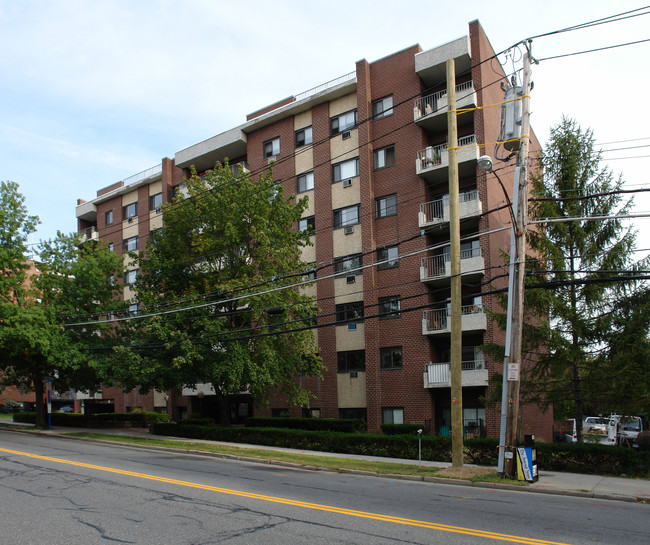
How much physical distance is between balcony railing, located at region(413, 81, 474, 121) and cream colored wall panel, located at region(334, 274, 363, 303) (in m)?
8.82

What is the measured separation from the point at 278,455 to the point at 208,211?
1134 cm

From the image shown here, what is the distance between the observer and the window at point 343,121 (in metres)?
30.6

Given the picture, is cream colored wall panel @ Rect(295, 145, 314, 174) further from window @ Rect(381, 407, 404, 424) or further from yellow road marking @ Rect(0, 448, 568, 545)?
yellow road marking @ Rect(0, 448, 568, 545)

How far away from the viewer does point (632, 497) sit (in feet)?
41.1

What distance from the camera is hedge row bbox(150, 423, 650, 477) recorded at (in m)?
16.1

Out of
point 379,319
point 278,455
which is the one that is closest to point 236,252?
point 379,319

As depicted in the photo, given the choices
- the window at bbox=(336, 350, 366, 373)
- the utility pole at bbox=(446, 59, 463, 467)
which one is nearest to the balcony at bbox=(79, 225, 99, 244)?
the window at bbox=(336, 350, 366, 373)

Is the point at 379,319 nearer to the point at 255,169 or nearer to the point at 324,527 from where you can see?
the point at 255,169

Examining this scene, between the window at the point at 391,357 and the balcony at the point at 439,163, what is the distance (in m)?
8.76

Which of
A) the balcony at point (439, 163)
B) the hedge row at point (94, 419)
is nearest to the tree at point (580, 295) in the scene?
the balcony at point (439, 163)

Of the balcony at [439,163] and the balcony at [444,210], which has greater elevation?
the balcony at [439,163]

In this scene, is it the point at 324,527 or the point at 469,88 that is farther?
the point at 469,88

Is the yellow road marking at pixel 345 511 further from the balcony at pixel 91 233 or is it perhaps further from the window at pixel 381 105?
the balcony at pixel 91 233

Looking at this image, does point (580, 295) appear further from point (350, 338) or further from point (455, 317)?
point (350, 338)
